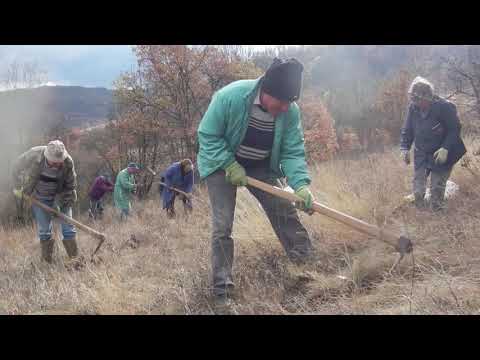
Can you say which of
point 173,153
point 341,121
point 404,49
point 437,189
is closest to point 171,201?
point 437,189

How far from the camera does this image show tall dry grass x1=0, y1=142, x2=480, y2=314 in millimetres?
2561

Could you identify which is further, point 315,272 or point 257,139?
point 257,139

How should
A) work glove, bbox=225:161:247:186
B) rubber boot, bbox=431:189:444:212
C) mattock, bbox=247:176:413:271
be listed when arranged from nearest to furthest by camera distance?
mattock, bbox=247:176:413:271, work glove, bbox=225:161:247:186, rubber boot, bbox=431:189:444:212

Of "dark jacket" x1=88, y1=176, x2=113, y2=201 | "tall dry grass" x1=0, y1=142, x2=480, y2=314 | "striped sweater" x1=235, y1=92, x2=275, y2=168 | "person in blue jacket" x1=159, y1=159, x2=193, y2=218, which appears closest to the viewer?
"tall dry grass" x1=0, y1=142, x2=480, y2=314

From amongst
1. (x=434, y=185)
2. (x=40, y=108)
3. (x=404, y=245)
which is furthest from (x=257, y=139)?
(x=40, y=108)

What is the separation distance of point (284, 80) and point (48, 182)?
Answer: 3.46 metres

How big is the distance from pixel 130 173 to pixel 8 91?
16.8m

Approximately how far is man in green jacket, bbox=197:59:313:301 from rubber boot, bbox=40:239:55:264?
3.16 meters

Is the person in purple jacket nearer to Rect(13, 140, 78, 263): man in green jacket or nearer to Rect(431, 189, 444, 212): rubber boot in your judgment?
Rect(13, 140, 78, 263): man in green jacket

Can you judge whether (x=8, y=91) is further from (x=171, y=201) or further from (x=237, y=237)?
(x=237, y=237)

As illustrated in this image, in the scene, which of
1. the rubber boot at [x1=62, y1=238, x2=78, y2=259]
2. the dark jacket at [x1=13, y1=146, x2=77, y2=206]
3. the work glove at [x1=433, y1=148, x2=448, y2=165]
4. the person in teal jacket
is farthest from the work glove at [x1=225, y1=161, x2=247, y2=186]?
the person in teal jacket

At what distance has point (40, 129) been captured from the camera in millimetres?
22906

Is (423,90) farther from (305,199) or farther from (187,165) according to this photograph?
(187,165)

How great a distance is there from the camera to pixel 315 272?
2.97 metres
